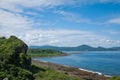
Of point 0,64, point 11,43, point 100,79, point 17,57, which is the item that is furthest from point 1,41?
point 100,79

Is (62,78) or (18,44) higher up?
(18,44)

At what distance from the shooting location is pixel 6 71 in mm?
51375

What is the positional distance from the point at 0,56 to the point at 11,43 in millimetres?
9508

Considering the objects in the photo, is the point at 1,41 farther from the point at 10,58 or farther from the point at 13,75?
the point at 13,75

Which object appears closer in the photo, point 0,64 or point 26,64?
point 0,64

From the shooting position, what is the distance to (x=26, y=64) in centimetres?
6531

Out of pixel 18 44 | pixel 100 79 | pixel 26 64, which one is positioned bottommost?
pixel 100 79

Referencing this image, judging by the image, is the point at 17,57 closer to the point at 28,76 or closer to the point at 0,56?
the point at 0,56

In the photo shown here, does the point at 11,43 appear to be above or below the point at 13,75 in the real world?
above

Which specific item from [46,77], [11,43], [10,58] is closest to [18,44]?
[11,43]

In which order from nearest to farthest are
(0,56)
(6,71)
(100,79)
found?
(6,71) < (0,56) < (100,79)

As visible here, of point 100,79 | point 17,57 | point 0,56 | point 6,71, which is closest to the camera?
point 6,71

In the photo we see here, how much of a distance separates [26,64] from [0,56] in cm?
953

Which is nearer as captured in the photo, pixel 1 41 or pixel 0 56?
pixel 0 56
